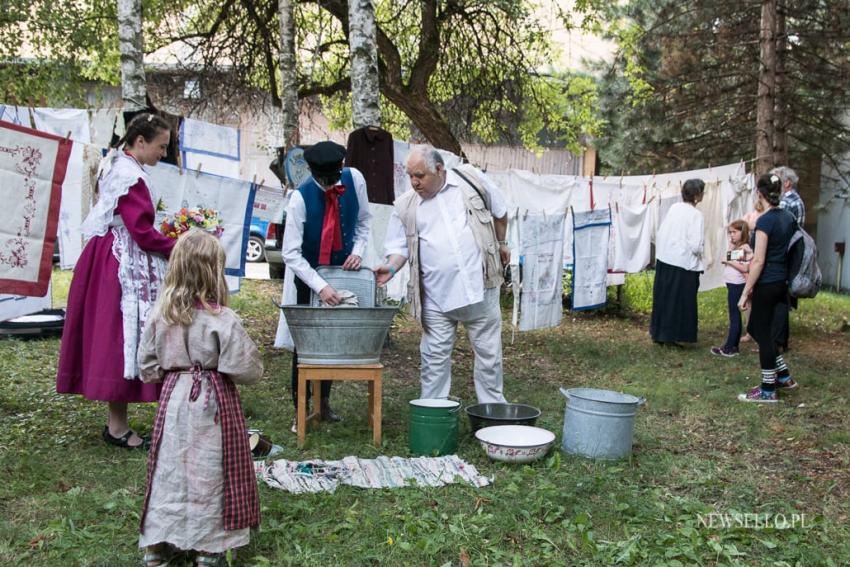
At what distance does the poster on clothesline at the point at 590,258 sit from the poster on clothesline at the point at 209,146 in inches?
147

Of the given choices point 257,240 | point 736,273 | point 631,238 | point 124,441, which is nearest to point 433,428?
point 124,441

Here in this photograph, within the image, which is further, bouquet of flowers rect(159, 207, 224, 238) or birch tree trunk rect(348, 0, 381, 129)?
birch tree trunk rect(348, 0, 381, 129)

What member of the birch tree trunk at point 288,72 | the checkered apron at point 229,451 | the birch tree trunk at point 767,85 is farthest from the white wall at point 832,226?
the checkered apron at point 229,451

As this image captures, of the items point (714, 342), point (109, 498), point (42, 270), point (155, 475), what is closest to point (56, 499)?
point (109, 498)

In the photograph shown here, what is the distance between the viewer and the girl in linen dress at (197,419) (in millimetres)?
2674

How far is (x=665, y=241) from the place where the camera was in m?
7.68

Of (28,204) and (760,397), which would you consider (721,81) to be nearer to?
(760,397)

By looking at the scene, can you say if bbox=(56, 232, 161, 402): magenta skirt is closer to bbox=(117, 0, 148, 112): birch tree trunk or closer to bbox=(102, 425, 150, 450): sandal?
bbox=(102, 425, 150, 450): sandal

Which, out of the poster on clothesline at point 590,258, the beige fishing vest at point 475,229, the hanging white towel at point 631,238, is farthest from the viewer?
the hanging white towel at point 631,238

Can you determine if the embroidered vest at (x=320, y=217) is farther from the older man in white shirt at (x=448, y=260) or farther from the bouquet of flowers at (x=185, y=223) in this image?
the bouquet of flowers at (x=185, y=223)

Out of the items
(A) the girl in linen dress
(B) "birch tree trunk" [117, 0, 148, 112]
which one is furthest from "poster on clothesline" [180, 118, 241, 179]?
(A) the girl in linen dress

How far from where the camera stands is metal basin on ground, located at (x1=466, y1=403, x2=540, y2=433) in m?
4.32

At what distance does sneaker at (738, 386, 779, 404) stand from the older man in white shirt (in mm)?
→ 2127

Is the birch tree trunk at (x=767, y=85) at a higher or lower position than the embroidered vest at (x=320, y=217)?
higher
